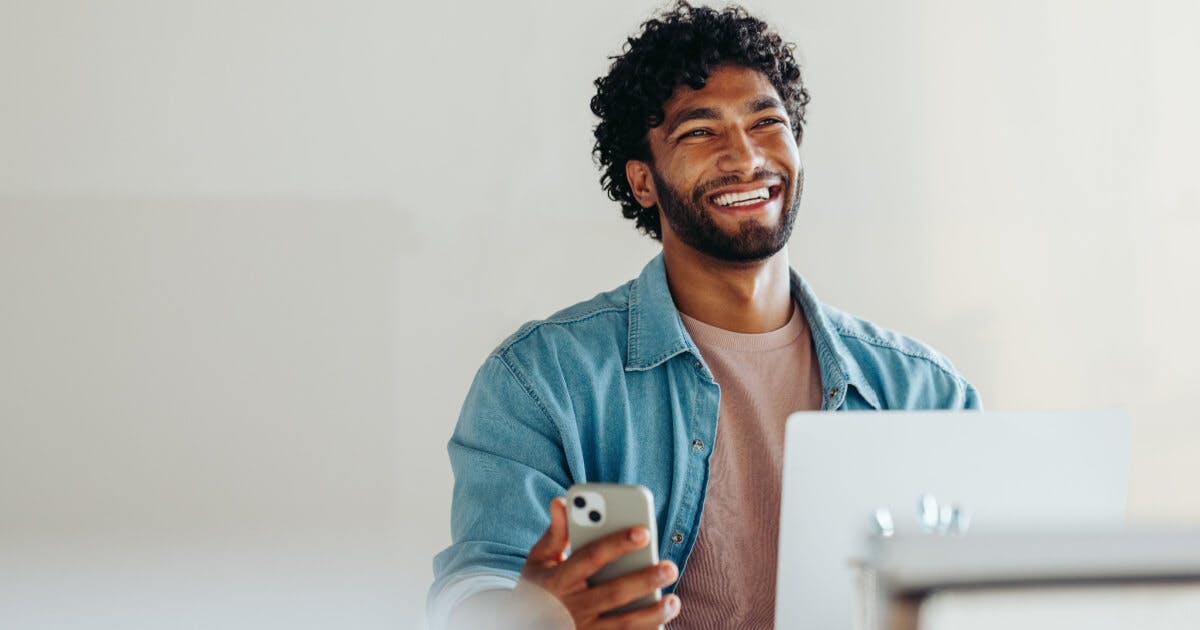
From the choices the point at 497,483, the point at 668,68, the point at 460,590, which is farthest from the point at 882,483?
the point at 668,68

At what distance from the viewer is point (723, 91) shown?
193cm

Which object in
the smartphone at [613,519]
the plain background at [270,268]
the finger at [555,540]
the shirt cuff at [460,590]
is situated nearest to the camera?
the smartphone at [613,519]

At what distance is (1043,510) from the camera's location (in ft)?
3.53

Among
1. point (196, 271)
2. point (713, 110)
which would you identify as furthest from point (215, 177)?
point (713, 110)

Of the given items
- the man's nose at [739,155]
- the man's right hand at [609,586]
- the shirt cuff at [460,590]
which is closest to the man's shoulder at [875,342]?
the man's nose at [739,155]

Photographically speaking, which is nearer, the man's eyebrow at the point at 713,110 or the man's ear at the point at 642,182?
the man's eyebrow at the point at 713,110

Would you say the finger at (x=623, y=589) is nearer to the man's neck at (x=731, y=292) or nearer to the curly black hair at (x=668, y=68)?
the man's neck at (x=731, y=292)

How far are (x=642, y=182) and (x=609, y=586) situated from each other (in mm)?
1120

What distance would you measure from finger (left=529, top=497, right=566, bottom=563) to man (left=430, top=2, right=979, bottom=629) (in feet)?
0.42

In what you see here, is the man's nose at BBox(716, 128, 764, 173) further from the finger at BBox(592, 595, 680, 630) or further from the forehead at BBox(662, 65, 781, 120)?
the finger at BBox(592, 595, 680, 630)

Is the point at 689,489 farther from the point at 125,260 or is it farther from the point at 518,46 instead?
the point at 125,260

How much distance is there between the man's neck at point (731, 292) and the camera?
1.85 metres

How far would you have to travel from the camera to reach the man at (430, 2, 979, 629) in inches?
62.4

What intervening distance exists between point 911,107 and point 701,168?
1.33 meters
